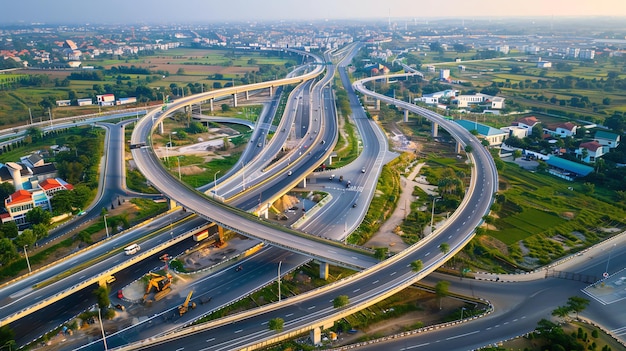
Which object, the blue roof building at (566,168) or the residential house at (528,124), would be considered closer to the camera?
the blue roof building at (566,168)

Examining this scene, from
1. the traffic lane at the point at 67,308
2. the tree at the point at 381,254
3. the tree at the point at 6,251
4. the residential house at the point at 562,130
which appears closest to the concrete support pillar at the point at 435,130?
the residential house at the point at 562,130

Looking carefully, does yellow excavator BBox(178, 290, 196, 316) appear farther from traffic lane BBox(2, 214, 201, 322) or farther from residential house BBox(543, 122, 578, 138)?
residential house BBox(543, 122, 578, 138)

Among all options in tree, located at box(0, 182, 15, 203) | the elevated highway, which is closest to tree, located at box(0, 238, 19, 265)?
tree, located at box(0, 182, 15, 203)

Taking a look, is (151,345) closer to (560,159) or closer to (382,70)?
(560,159)

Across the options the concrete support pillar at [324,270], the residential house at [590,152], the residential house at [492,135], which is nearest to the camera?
the concrete support pillar at [324,270]

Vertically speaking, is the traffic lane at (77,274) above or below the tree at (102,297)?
above

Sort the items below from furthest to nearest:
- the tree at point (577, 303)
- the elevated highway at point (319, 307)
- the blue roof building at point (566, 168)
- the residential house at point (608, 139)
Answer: the residential house at point (608, 139)
the blue roof building at point (566, 168)
the tree at point (577, 303)
the elevated highway at point (319, 307)

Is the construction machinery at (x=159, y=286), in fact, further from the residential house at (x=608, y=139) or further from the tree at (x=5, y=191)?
the residential house at (x=608, y=139)

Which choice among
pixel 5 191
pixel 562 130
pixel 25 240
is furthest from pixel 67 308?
pixel 562 130

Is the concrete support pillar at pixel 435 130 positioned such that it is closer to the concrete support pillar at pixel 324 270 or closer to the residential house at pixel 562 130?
the residential house at pixel 562 130

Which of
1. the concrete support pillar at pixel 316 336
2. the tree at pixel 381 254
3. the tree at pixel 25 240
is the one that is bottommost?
the concrete support pillar at pixel 316 336
